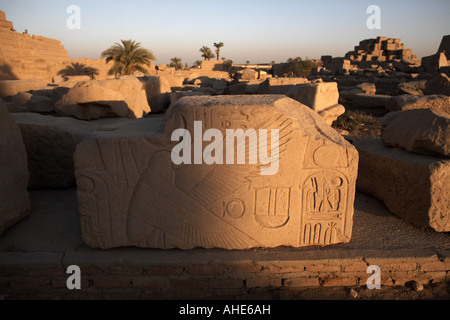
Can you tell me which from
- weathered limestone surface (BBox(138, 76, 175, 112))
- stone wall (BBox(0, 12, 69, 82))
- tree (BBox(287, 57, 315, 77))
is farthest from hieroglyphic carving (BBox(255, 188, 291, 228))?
tree (BBox(287, 57, 315, 77))

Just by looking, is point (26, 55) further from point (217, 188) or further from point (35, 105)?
point (217, 188)

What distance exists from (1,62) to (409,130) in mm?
13841

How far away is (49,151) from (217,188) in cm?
216

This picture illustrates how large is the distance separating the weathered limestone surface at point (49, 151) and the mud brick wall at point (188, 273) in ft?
3.99

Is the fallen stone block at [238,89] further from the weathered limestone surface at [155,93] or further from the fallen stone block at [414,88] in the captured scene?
the fallen stone block at [414,88]

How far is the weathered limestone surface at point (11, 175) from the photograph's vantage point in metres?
2.44

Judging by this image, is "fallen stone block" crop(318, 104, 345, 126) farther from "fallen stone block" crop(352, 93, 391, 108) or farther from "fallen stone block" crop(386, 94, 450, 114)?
"fallen stone block" crop(352, 93, 391, 108)

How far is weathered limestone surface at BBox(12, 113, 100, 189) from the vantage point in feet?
10.5

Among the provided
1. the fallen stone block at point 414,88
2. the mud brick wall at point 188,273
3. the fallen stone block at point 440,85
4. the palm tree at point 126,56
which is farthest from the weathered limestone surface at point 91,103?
the palm tree at point 126,56

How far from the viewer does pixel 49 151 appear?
3.28 metres

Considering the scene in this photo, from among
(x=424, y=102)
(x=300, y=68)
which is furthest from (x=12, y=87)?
(x=300, y=68)

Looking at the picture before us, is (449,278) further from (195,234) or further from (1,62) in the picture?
(1,62)

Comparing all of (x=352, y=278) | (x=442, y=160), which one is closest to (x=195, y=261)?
(x=352, y=278)

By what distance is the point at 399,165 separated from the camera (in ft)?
9.02
